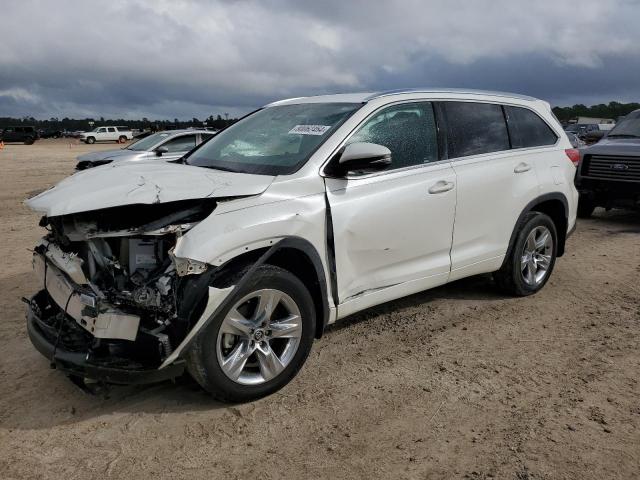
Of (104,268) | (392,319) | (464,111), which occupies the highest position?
(464,111)

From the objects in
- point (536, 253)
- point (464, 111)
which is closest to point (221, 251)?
point (464, 111)

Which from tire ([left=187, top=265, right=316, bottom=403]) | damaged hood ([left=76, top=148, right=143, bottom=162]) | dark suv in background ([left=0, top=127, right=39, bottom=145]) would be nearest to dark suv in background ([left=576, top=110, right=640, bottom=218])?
tire ([left=187, top=265, right=316, bottom=403])

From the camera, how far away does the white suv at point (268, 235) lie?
3004 millimetres

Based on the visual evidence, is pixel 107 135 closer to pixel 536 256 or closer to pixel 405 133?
pixel 536 256

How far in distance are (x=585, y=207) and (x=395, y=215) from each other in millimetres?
7386

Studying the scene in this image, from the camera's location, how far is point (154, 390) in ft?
11.7

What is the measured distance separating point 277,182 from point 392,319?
6.13 ft

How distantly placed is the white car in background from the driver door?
57065 millimetres

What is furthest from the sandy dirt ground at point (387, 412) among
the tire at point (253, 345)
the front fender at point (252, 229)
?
the front fender at point (252, 229)

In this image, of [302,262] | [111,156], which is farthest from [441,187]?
[111,156]

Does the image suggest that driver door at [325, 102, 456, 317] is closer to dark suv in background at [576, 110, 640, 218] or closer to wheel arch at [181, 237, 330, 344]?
wheel arch at [181, 237, 330, 344]

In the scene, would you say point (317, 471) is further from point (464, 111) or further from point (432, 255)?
point (464, 111)

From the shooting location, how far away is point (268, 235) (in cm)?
325

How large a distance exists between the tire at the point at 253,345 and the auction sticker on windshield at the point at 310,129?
1.12 metres
